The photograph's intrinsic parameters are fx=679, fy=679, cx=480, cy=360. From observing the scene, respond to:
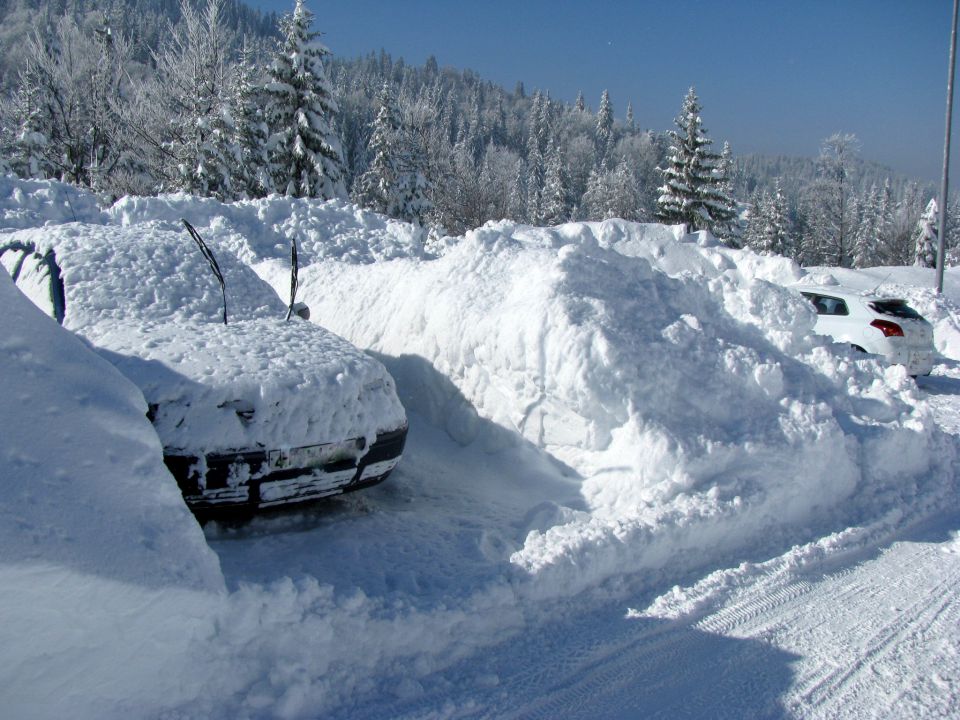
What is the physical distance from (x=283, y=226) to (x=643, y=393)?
1001 centimetres

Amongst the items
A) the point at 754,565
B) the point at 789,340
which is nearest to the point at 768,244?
the point at 789,340

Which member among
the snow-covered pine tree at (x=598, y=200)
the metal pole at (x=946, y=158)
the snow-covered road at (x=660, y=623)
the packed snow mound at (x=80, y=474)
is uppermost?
the snow-covered pine tree at (x=598, y=200)

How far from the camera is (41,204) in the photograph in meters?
12.0

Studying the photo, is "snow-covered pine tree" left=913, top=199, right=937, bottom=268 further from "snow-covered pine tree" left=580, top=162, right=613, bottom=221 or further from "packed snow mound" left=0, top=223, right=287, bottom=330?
"packed snow mound" left=0, top=223, right=287, bottom=330

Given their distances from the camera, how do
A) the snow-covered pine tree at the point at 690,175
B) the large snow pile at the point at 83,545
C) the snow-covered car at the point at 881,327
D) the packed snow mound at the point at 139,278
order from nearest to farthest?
the large snow pile at the point at 83,545 → the packed snow mound at the point at 139,278 → the snow-covered car at the point at 881,327 → the snow-covered pine tree at the point at 690,175

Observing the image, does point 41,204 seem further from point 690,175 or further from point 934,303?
point 690,175

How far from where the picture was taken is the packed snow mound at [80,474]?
8.13ft

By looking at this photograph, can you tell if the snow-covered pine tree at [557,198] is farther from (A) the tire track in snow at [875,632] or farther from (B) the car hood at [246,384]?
(A) the tire track in snow at [875,632]

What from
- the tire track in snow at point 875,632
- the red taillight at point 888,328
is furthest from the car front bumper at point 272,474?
the red taillight at point 888,328

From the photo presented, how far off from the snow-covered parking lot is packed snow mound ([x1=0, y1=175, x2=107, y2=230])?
7.18m

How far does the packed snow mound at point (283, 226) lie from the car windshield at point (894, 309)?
7.96 metres

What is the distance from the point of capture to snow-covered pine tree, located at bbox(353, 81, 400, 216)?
3578 cm

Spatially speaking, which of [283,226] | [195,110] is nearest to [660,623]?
[283,226]

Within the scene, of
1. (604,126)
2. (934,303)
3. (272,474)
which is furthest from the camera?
(604,126)
